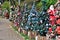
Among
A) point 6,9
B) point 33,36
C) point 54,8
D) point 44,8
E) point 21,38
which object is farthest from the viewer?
point 6,9

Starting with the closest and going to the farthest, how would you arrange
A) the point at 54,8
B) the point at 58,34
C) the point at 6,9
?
the point at 58,34, the point at 54,8, the point at 6,9

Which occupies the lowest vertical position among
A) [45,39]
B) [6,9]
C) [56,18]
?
[6,9]

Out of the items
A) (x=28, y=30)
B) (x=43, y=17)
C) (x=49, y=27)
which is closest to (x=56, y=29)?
(x=49, y=27)

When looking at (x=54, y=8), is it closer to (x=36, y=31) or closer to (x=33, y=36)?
(x=36, y=31)

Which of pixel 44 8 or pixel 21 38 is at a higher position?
pixel 44 8

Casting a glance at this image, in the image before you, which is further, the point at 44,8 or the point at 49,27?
the point at 44,8

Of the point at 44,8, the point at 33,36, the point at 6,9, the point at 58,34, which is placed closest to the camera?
the point at 58,34

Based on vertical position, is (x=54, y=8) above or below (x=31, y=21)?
above

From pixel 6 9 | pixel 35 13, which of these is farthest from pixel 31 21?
pixel 6 9

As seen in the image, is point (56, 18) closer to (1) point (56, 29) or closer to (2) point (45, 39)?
(1) point (56, 29)
